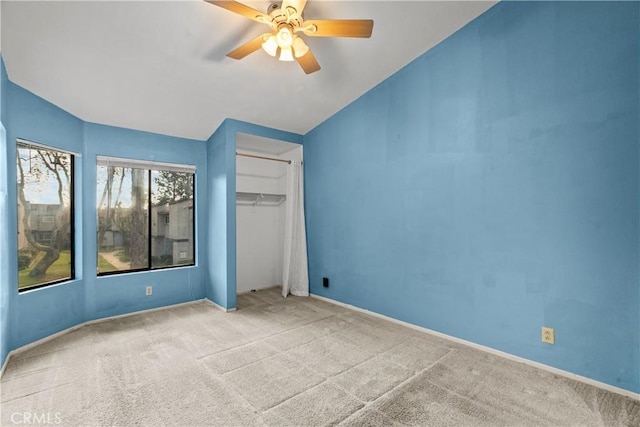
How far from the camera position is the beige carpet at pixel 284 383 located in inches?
71.5

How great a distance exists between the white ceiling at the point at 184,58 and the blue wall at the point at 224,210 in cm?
24

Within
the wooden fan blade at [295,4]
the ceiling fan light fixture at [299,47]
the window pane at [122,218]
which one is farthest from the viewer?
the window pane at [122,218]

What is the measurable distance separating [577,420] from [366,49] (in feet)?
10.9

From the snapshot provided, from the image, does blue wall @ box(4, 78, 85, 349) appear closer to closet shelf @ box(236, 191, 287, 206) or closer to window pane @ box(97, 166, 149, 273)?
window pane @ box(97, 166, 149, 273)

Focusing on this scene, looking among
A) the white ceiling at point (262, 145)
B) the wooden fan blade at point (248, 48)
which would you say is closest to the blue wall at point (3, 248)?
the wooden fan blade at point (248, 48)

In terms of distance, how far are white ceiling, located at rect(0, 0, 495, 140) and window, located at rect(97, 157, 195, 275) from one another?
0.60 metres

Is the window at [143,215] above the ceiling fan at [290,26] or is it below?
below

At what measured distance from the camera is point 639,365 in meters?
1.97

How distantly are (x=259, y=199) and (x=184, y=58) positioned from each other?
2.59m

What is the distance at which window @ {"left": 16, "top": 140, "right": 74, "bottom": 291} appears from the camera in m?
2.82

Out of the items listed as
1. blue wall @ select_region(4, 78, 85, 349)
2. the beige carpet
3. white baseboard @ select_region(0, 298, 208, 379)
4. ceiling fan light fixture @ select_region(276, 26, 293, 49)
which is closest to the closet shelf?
white baseboard @ select_region(0, 298, 208, 379)

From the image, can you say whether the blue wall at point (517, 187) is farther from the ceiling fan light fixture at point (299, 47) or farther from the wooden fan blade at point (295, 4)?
the wooden fan blade at point (295, 4)

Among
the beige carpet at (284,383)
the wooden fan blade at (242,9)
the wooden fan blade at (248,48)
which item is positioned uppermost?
the wooden fan blade at (242,9)

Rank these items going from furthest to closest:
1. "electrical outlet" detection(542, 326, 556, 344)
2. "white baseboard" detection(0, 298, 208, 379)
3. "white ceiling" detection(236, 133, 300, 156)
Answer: "white ceiling" detection(236, 133, 300, 156) → "white baseboard" detection(0, 298, 208, 379) → "electrical outlet" detection(542, 326, 556, 344)
